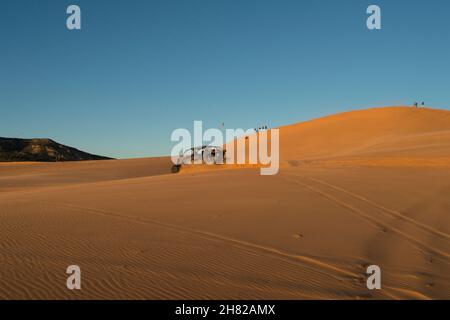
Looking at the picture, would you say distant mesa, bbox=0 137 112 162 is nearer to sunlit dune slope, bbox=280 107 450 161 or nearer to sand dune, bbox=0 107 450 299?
sunlit dune slope, bbox=280 107 450 161

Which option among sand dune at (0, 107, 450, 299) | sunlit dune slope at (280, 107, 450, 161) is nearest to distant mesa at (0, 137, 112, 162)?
sunlit dune slope at (280, 107, 450, 161)

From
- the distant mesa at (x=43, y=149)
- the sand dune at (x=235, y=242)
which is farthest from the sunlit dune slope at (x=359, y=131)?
the distant mesa at (x=43, y=149)

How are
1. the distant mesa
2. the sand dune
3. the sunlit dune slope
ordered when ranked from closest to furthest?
the sand dune, the sunlit dune slope, the distant mesa

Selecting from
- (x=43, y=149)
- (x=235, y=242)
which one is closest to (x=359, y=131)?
(x=235, y=242)

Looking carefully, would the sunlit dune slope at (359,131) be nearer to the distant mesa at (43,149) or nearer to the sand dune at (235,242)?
the sand dune at (235,242)

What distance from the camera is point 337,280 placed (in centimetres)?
470

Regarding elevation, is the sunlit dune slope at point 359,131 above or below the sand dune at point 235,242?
above

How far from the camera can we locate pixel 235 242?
21.1 ft

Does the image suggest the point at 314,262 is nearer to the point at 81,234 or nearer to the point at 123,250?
the point at 123,250

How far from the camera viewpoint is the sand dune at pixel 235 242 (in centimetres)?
449

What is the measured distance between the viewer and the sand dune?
4.49 metres
